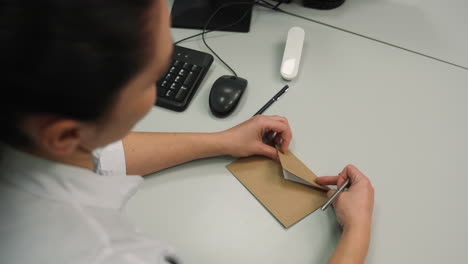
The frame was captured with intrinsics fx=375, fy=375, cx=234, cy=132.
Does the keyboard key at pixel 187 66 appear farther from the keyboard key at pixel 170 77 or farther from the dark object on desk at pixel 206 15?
the dark object on desk at pixel 206 15

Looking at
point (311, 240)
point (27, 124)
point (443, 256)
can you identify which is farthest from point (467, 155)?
point (27, 124)

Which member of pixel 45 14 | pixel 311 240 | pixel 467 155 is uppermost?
pixel 45 14

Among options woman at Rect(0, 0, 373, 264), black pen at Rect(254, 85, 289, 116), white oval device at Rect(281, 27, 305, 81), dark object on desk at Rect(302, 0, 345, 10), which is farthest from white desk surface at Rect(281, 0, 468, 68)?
woman at Rect(0, 0, 373, 264)

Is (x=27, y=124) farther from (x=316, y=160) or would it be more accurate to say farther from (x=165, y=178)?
(x=316, y=160)

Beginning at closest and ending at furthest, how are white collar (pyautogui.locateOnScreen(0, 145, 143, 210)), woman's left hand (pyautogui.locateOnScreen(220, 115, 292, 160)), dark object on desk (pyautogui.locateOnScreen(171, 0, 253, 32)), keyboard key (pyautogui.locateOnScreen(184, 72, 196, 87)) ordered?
white collar (pyautogui.locateOnScreen(0, 145, 143, 210)) < woman's left hand (pyautogui.locateOnScreen(220, 115, 292, 160)) < keyboard key (pyautogui.locateOnScreen(184, 72, 196, 87)) < dark object on desk (pyautogui.locateOnScreen(171, 0, 253, 32))

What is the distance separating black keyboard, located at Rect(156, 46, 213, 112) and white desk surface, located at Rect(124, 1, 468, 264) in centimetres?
2

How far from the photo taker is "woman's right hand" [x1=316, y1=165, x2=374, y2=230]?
574mm

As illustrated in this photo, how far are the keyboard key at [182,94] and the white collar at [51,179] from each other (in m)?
0.29

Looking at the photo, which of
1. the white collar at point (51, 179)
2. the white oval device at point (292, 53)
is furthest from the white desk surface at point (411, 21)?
the white collar at point (51, 179)

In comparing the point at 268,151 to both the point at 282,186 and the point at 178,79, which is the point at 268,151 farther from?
the point at 178,79

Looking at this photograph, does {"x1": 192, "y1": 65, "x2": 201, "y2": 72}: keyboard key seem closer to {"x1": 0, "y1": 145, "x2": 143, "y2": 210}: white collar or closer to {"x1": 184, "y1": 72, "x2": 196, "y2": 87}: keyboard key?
{"x1": 184, "y1": 72, "x2": 196, "y2": 87}: keyboard key

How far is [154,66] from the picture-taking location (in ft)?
1.23

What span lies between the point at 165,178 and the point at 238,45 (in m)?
0.37

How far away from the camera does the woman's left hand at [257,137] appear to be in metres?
0.66
